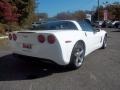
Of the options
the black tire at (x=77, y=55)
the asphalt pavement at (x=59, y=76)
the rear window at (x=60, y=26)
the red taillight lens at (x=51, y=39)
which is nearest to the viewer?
the asphalt pavement at (x=59, y=76)

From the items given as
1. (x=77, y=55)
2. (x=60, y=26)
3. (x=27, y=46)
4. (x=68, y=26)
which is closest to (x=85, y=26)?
(x=68, y=26)

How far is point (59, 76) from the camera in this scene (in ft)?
Answer: 20.3

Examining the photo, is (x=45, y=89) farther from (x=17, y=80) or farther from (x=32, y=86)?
(x=17, y=80)

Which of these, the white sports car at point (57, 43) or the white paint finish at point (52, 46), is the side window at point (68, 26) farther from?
the white paint finish at point (52, 46)

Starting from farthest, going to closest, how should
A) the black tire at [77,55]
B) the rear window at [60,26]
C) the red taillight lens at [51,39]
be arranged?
1. the rear window at [60,26]
2. the black tire at [77,55]
3. the red taillight lens at [51,39]

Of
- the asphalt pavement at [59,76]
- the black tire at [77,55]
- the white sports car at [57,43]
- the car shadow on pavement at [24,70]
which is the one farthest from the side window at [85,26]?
the car shadow on pavement at [24,70]

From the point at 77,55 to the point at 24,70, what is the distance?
1.52 m

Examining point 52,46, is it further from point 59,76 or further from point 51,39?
point 59,76

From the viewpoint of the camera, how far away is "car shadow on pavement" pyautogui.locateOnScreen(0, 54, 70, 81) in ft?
20.4

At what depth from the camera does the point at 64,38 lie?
20.4 ft

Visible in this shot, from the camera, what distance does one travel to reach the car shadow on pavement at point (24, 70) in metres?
6.20

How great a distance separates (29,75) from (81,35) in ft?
6.35

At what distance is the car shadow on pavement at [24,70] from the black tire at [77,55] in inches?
10.7

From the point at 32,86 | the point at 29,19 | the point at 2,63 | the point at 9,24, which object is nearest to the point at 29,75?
the point at 32,86
